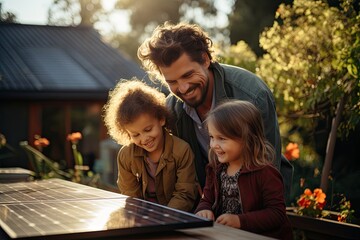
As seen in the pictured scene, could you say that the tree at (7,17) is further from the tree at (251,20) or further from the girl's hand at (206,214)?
the girl's hand at (206,214)

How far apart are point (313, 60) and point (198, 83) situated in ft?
6.89

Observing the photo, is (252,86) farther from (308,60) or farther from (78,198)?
(308,60)

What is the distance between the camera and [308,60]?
558 cm

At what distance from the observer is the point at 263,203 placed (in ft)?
10.0

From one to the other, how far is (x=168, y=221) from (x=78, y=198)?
77 centimetres

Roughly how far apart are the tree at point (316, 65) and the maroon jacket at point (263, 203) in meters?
1.99

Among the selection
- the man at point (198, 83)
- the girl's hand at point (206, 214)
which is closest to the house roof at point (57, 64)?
the man at point (198, 83)

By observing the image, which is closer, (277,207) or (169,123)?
(277,207)

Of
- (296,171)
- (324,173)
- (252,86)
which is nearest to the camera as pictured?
(252,86)

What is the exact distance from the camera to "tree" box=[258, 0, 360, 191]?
509 centimetres

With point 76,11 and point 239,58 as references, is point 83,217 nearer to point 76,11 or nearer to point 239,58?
point 239,58

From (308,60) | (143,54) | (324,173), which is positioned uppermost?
(308,60)

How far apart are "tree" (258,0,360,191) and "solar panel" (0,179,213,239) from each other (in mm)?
2763

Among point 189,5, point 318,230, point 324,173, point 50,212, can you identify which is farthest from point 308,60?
point 189,5
